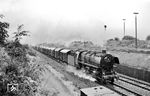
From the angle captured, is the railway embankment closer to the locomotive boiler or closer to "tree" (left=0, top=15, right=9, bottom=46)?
the locomotive boiler

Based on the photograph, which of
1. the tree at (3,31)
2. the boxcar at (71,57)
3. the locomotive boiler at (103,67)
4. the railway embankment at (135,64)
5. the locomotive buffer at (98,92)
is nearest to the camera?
the locomotive buffer at (98,92)

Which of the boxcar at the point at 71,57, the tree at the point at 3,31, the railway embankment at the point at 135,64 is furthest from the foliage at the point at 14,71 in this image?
the railway embankment at the point at 135,64

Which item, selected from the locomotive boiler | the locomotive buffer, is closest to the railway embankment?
the locomotive boiler

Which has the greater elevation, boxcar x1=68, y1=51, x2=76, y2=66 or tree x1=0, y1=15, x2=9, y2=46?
tree x1=0, y1=15, x2=9, y2=46

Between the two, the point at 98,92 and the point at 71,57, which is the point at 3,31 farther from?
the point at 71,57

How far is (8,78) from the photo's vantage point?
36.9 ft

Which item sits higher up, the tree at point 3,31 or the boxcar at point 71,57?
the tree at point 3,31

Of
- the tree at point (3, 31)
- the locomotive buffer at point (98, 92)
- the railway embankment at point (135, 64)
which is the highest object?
the tree at point (3, 31)

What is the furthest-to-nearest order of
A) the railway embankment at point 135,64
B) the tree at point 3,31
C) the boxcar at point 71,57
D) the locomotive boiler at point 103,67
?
the boxcar at point 71,57 → the railway embankment at point 135,64 → the locomotive boiler at point 103,67 → the tree at point 3,31

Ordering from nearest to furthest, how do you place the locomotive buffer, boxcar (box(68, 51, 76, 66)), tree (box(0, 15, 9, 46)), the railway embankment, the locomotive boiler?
1. the locomotive buffer
2. tree (box(0, 15, 9, 46))
3. the locomotive boiler
4. the railway embankment
5. boxcar (box(68, 51, 76, 66))


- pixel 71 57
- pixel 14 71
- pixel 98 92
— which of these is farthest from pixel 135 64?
pixel 14 71

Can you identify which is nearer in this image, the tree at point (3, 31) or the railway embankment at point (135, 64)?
the tree at point (3, 31)

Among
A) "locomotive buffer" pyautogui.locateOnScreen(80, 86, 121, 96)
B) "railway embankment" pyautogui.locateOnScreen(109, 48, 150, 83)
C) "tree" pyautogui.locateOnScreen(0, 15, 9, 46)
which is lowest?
"railway embankment" pyautogui.locateOnScreen(109, 48, 150, 83)

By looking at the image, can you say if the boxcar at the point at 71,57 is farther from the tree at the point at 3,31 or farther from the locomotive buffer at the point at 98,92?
the locomotive buffer at the point at 98,92
